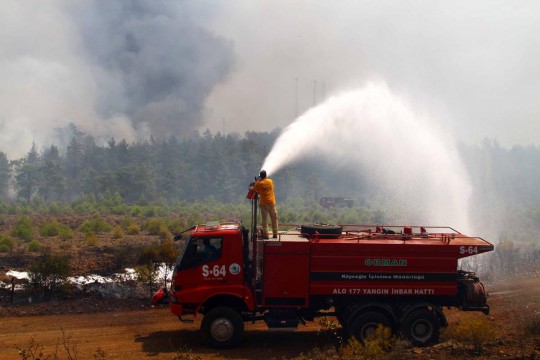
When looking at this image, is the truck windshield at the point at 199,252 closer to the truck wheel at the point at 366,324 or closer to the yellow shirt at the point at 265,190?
the yellow shirt at the point at 265,190

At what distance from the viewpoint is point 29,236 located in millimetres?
29734

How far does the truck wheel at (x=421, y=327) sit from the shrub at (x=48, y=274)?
12.0 m

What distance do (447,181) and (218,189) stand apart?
60620 mm

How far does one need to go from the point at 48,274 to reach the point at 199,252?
8.30 m

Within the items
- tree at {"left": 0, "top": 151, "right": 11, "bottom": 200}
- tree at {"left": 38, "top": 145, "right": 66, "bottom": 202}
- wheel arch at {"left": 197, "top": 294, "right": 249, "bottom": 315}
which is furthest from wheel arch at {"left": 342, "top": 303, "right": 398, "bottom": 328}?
tree at {"left": 0, "top": 151, "right": 11, "bottom": 200}

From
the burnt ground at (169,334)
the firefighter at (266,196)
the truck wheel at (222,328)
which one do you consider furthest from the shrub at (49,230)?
the firefighter at (266,196)

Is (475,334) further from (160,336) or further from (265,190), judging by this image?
(160,336)

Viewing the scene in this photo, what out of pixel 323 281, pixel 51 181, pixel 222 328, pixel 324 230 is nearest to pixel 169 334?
pixel 222 328

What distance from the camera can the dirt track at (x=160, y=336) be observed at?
35.6 feet

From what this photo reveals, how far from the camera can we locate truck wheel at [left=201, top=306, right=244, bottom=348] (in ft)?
36.7

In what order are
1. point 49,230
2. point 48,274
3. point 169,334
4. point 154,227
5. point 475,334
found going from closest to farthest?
1. point 475,334
2. point 169,334
3. point 48,274
4. point 49,230
5. point 154,227

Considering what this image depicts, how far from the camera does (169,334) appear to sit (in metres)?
12.8

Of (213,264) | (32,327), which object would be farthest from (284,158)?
(32,327)

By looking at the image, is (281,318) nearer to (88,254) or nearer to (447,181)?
(88,254)
